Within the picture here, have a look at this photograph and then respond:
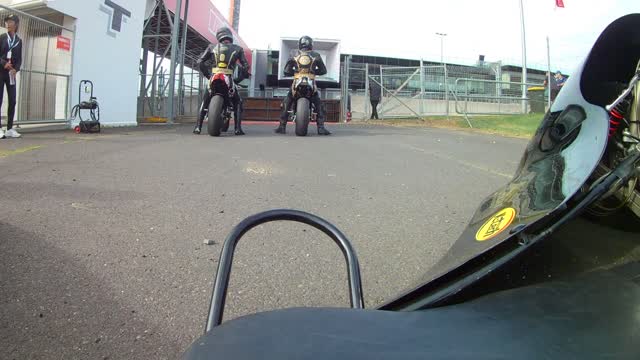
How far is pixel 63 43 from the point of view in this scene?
10.8 meters

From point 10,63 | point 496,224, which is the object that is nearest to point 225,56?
point 10,63

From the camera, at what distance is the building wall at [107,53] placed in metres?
11.1

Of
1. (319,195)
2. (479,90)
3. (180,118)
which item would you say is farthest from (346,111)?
(319,195)

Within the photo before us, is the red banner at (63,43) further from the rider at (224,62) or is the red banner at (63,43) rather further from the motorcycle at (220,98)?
the motorcycle at (220,98)

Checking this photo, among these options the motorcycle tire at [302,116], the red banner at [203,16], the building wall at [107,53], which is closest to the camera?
the motorcycle tire at [302,116]

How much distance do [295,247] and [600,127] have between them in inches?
87.0

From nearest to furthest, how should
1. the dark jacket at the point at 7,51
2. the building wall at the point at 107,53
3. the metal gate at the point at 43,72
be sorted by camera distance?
1. the dark jacket at the point at 7,51
2. the metal gate at the point at 43,72
3. the building wall at the point at 107,53

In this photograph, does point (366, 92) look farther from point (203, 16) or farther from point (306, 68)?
point (306, 68)

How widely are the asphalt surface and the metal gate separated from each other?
11.8 ft

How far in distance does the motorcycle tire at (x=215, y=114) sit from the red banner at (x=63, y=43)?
396cm

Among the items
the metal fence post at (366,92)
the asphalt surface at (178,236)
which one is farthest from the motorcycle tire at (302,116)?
the metal fence post at (366,92)

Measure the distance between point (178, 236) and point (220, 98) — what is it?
21.7 feet

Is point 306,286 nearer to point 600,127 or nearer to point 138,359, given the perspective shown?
point 138,359

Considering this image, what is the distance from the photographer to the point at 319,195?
4793 millimetres
